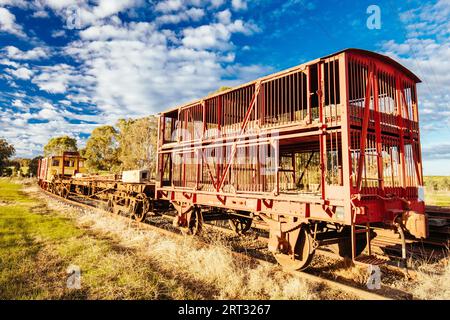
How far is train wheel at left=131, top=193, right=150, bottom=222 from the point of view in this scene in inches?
442

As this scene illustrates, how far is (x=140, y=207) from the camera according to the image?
12.0 m

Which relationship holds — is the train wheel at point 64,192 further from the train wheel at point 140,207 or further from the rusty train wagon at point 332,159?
the rusty train wagon at point 332,159

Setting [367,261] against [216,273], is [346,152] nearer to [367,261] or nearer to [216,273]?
[367,261]

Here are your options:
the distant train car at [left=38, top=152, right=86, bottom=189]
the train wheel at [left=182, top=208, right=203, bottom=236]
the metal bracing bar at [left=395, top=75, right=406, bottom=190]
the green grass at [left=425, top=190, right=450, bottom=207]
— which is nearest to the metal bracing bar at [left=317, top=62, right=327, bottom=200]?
the metal bracing bar at [left=395, top=75, right=406, bottom=190]

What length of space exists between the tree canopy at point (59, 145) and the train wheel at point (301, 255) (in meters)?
66.9

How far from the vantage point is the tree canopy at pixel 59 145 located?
62.2 meters

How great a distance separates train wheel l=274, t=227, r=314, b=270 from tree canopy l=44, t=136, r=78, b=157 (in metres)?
66.9

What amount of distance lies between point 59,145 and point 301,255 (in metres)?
69.0

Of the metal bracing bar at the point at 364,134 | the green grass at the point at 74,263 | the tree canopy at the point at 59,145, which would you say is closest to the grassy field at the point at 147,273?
the green grass at the point at 74,263

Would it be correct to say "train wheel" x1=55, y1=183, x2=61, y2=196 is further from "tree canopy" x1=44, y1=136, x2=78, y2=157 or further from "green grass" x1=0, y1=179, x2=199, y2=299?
"tree canopy" x1=44, y1=136, x2=78, y2=157

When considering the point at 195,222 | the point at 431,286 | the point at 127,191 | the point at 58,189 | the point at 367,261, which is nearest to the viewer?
the point at 431,286

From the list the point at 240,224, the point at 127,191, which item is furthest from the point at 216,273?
the point at 127,191

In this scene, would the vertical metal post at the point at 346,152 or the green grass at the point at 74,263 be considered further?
the vertical metal post at the point at 346,152

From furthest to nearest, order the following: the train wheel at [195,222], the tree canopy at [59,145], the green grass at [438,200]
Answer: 1. the tree canopy at [59,145]
2. the green grass at [438,200]
3. the train wheel at [195,222]
